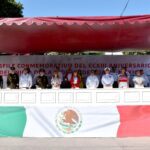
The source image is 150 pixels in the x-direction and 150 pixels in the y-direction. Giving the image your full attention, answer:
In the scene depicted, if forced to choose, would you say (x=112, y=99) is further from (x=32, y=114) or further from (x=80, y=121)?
(x=32, y=114)

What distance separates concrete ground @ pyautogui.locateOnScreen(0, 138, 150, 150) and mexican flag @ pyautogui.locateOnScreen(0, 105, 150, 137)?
0.97 feet

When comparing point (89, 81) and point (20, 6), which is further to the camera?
point (20, 6)

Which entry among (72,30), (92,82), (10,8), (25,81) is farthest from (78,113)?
(10,8)

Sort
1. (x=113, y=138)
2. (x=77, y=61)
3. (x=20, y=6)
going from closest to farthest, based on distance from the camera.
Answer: (x=113, y=138) < (x=77, y=61) < (x=20, y=6)

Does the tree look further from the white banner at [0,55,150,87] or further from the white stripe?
the white stripe

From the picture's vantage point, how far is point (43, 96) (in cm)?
978

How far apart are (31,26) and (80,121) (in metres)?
2.60

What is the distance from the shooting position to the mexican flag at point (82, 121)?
9.71 m

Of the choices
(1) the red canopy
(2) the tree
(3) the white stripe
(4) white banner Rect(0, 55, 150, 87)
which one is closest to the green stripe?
(3) the white stripe

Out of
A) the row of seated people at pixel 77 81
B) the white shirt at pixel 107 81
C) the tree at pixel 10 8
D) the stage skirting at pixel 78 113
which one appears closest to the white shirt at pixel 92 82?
the row of seated people at pixel 77 81

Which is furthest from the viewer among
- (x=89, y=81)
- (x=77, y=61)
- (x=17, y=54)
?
(x=17, y=54)

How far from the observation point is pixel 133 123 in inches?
383

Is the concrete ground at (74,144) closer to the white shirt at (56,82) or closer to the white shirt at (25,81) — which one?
the white shirt at (56,82)

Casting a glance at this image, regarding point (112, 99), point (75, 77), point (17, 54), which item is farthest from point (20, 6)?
point (112, 99)
